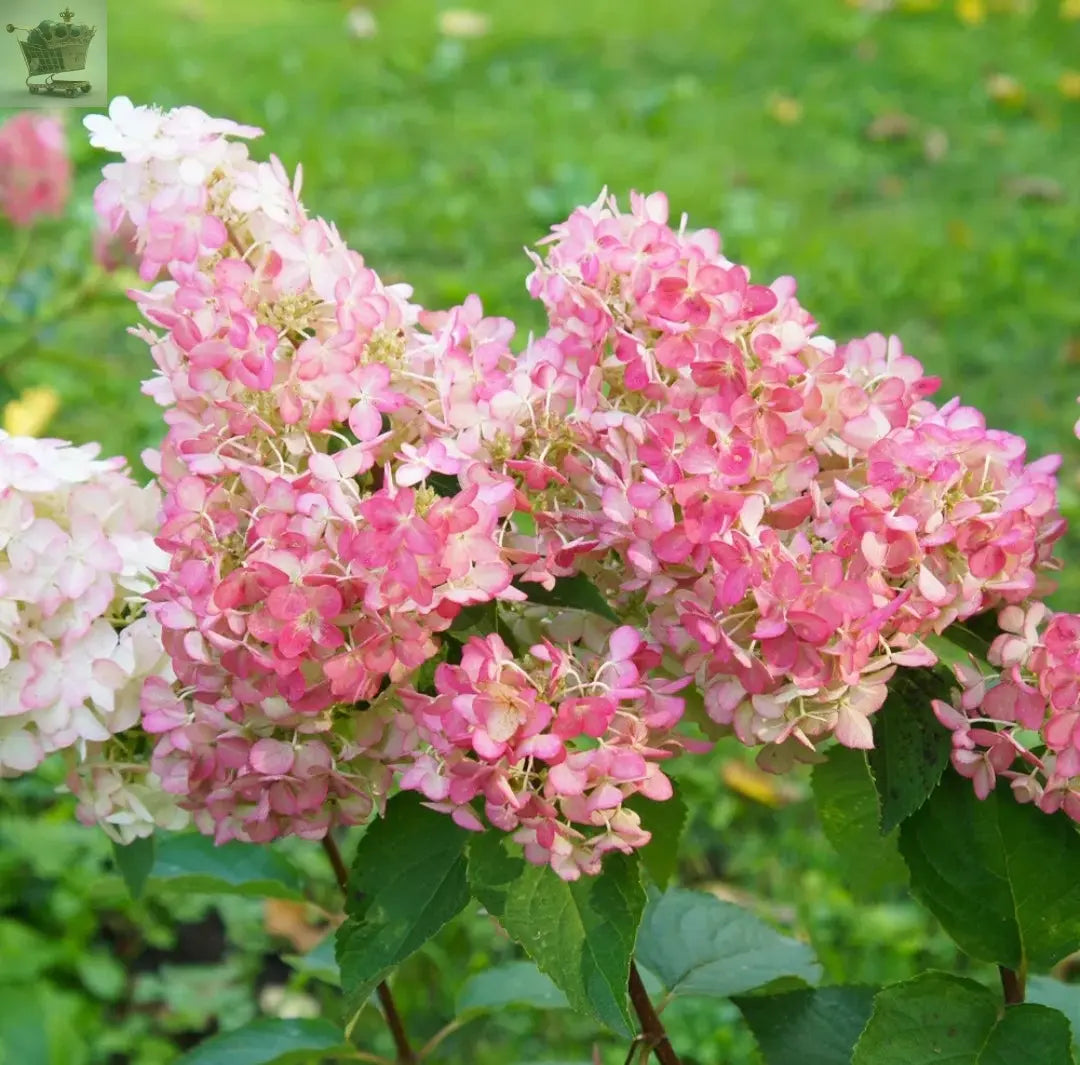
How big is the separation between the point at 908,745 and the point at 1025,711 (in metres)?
0.08

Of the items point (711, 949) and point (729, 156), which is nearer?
point (711, 949)

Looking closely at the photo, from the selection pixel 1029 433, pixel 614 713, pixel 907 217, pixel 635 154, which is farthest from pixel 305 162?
pixel 614 713

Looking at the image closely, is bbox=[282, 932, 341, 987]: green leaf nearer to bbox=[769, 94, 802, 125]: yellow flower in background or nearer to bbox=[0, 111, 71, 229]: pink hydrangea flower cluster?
bbox=[0, 111, 71, 229]: pink hydrangea flower cluster

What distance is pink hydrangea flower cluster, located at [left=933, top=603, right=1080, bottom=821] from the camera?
2.92ft

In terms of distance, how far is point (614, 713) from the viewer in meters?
0.86

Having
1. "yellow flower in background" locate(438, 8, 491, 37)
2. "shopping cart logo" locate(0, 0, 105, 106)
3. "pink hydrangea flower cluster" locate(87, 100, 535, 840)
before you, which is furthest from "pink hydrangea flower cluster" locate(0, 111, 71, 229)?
"yellow flower in background" locate(438, 8, 491, 37)

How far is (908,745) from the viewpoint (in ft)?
3.09

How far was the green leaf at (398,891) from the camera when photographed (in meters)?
0.92

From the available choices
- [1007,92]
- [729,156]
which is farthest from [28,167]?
[1007,92]

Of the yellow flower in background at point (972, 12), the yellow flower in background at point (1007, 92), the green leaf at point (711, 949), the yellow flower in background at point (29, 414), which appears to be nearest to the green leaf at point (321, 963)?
the green leaf at point (711, 949)

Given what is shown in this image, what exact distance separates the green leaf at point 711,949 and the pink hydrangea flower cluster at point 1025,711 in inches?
15.2

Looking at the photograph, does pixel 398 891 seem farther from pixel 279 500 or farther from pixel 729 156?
pixel 729 156

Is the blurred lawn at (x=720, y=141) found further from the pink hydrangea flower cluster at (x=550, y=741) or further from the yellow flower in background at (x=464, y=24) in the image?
the pink hydrangea flower cluster at (x=550, y=741)

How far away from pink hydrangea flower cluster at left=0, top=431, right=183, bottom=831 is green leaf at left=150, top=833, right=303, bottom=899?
12.8 inches
